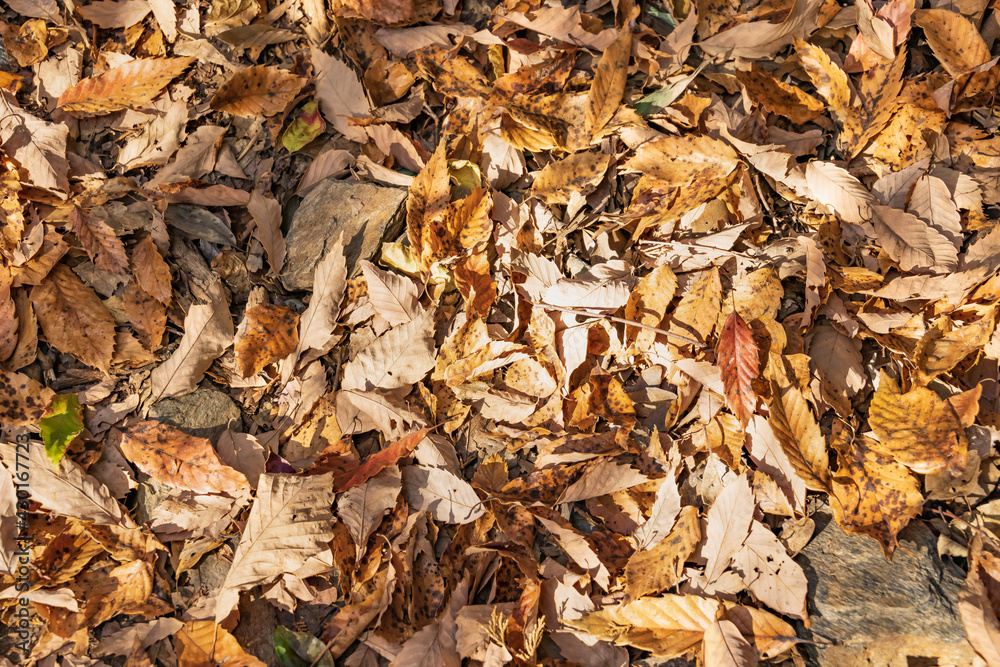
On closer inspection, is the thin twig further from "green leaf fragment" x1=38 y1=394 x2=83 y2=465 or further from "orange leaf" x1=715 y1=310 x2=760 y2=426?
"green leaf fragment" x1=38 y1=394 x2=83 y2=465

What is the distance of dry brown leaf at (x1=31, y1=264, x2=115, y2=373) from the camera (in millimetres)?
1979

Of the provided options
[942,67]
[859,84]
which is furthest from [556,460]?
[942,67]

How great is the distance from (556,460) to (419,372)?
526 mm

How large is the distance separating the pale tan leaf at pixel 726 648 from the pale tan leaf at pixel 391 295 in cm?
129

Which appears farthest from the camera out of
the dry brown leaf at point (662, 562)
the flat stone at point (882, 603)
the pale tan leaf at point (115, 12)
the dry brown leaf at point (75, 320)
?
the pale tan leaf at point (115, 12)

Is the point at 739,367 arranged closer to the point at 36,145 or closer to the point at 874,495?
the point at 874,495

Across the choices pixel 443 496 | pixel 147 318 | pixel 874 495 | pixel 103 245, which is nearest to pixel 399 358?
pixel 443 496

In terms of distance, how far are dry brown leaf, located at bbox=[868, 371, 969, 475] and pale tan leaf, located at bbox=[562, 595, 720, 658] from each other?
681 mm

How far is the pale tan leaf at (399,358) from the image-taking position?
1930mm

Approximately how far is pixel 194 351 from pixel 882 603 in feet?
7.29

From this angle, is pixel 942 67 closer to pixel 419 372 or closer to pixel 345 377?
pixel 419 372

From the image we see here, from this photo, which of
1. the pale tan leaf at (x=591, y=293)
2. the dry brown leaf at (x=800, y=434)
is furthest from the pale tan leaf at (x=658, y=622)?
the pale tan leaf at (x=591, y=293)

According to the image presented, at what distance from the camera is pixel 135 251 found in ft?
6.74

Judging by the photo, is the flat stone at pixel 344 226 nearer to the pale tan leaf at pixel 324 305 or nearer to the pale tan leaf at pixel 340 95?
the pale tan leaf at pixel 324 305
